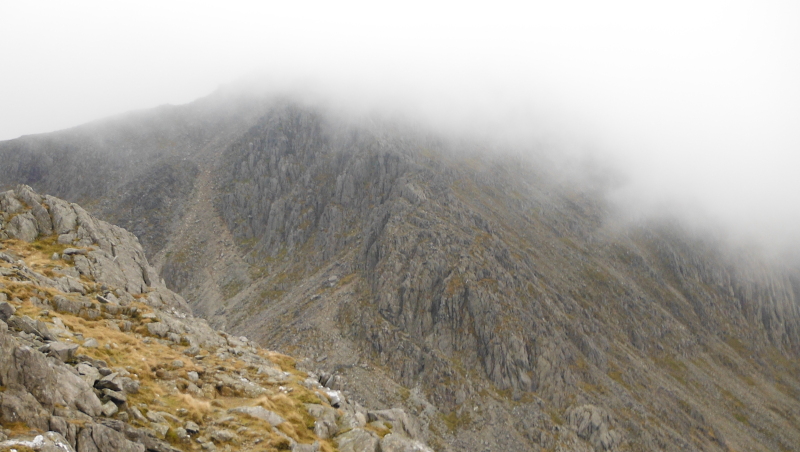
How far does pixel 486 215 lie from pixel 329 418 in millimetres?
135424

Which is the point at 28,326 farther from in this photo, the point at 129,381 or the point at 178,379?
the point at 178,379

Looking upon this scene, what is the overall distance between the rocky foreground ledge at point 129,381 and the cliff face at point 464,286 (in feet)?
227

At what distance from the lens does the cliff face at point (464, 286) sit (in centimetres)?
10494

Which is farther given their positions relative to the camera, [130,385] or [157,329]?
[157,329]

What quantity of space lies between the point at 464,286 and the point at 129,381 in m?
107

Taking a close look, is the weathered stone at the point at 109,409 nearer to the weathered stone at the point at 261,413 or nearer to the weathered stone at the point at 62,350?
the weathered stone at the point at 62,350

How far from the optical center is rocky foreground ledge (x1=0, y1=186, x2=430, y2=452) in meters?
14.1

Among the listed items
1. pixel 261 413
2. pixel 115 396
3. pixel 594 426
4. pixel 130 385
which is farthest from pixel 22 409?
pixel 594 426

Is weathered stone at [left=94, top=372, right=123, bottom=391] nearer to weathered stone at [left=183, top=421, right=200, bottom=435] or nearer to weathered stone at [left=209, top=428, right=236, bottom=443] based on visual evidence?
weathered stone at [left=183, top=421, right=200, bottom=435]

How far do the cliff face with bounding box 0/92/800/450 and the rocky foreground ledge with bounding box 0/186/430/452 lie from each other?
69041 mm

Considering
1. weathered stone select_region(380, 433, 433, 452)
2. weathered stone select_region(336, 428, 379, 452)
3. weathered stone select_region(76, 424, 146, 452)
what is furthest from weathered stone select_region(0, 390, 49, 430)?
weathered stone select_region(380, 433, 433, 452)

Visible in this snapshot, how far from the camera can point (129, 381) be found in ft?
63.2

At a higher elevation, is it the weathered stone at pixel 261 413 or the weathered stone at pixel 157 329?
the weathered stone at pixel 261 413

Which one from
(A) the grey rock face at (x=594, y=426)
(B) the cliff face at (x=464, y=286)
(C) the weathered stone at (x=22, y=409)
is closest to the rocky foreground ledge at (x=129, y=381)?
(C) the weathered stone at (x=22, y=409)
